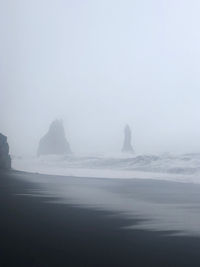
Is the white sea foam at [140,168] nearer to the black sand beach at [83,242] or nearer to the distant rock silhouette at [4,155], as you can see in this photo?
the distant rock silhouette at [4,155]

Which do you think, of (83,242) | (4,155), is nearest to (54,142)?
(4,155)

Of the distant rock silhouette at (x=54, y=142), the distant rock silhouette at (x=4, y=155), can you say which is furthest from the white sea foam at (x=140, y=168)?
the distant rock silhouette at (x=54, y=142)

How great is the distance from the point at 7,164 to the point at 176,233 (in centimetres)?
3619

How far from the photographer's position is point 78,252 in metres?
8.74

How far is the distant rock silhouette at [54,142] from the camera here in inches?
3226

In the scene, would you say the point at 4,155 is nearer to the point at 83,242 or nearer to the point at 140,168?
the point at 140,168

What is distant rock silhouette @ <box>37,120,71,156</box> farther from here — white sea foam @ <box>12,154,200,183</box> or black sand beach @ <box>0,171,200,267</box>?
black sand beach @ <box>0,171,200,267</box>

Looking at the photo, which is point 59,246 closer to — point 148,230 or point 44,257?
point 44,257

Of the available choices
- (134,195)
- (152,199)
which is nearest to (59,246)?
(152,199)

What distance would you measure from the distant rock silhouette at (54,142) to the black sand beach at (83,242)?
67703mm

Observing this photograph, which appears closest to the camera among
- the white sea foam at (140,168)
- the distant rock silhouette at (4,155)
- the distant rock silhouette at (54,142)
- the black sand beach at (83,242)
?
the black sand beach at (83,242)

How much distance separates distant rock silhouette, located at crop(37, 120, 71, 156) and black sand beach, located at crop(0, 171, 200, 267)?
222 feet

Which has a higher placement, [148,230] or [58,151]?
[58,151]

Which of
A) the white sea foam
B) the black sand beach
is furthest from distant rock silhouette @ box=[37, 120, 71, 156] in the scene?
the black sand beach
